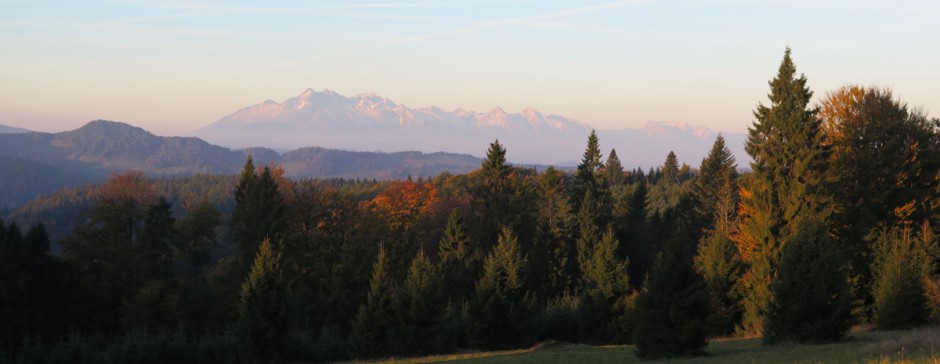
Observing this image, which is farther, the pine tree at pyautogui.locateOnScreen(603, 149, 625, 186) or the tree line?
the pine tree at pyautogui.locateOnScreen(603, 149, 625, 186)

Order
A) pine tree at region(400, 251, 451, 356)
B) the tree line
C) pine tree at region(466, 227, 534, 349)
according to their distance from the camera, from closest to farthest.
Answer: the tree line → pine tree at region(400, 251, 451, 356) → pine tree at region(466, 227, 534, 349)

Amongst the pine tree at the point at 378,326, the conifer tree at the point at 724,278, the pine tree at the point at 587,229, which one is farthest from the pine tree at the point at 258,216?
the conifer tree at the point at 724,278

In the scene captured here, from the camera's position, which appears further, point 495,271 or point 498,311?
point 495,271

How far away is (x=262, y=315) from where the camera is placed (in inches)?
1549

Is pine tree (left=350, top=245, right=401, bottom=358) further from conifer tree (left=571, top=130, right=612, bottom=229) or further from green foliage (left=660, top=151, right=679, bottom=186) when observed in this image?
green foliage (left=660, top=151, right=679, bottom=186)

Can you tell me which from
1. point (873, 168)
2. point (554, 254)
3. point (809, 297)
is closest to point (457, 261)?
point (554, 254)

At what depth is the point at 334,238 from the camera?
61906mm

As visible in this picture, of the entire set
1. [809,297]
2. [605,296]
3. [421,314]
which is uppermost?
[809,297]

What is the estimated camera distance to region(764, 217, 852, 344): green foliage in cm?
2617

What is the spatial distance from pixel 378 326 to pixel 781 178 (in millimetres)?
22952

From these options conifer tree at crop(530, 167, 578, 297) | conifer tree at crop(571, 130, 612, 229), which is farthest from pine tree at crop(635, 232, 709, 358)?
conifer tree at crop(571, 130, 612, 229)

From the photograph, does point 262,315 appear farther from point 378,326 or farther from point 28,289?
point 28,289

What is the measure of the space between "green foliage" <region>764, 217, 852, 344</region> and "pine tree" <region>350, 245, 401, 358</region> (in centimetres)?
2039

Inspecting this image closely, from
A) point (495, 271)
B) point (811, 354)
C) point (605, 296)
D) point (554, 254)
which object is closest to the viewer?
point (811, 354)
